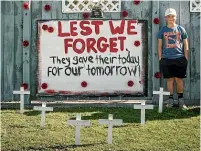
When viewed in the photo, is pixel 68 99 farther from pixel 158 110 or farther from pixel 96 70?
pixel 158 110

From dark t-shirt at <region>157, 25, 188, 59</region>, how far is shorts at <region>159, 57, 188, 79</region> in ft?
0.26

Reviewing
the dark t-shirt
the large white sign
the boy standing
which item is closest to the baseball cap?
the boy standing

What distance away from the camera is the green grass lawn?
229 inches

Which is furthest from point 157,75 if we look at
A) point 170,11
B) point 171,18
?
point 170,11

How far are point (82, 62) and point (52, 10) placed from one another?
3.89ft

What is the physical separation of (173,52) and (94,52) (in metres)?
1.55

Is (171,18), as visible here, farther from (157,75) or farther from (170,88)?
(170,88)

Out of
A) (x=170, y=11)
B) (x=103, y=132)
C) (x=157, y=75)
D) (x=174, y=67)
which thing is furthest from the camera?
(x=157, y=75)

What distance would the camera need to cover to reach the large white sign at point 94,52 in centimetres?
863

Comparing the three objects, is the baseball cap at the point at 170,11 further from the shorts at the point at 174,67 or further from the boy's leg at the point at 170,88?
the boy's leg at the point at 170,88

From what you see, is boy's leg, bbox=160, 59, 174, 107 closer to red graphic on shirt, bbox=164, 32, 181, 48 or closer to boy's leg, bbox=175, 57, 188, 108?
boy's leg, bbox=175, 57, 188, 108

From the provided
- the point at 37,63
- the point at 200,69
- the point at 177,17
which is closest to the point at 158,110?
the point at 200,69

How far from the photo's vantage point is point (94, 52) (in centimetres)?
867

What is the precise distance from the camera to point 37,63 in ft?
28.4
